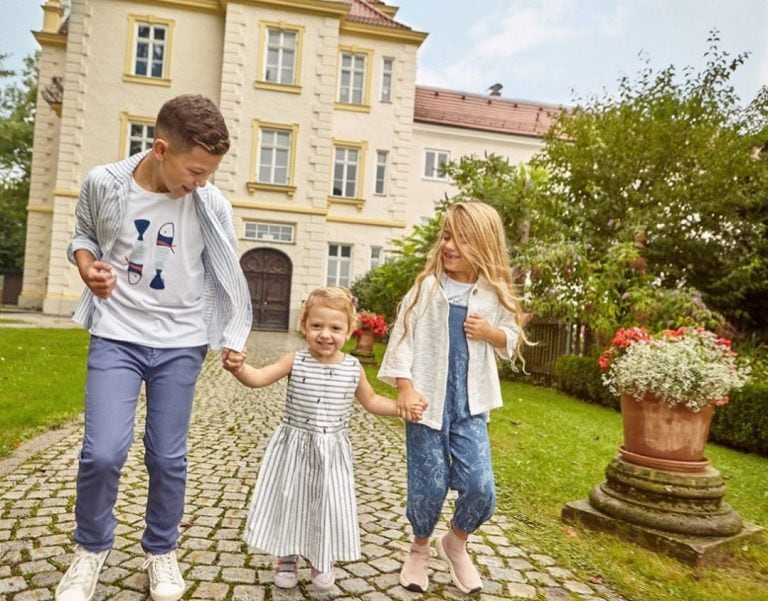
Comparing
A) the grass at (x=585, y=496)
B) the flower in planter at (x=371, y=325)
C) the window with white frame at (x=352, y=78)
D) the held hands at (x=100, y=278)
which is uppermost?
the window with white frame at (x=352, y=78)

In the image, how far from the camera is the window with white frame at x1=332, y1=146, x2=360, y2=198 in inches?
927

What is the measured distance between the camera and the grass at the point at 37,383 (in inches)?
246

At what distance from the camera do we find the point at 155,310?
275cm

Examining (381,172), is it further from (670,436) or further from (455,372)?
(455,372)

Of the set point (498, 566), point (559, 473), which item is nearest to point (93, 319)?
point (498, 566)

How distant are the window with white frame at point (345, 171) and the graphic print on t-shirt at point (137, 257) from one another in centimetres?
2104

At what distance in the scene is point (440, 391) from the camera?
304cm

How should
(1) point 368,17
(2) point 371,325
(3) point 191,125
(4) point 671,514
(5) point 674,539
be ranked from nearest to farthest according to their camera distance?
(3) point 191,125
(5) point 674,539
(4) point 671,514
(2) point 371,325
(1) point 368,17

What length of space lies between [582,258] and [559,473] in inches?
251

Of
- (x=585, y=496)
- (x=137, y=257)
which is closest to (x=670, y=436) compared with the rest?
(x=585, y=496)

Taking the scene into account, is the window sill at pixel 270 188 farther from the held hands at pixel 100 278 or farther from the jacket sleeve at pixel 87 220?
the held hands at pixel 100 278

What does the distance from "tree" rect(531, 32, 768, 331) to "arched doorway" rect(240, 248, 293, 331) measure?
10.8 metres

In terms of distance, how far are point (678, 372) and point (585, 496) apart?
1.46 meters

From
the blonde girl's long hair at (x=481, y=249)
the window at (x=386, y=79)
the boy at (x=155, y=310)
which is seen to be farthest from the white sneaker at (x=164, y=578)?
the window at (x=386, y=79)
